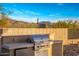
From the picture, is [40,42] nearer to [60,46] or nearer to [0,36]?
[60,46]

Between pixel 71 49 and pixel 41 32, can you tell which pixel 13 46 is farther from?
pixel 71 49

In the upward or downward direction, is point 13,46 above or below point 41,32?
below

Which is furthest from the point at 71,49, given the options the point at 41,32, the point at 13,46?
the point at 13,46

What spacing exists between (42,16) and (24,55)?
1.22ft

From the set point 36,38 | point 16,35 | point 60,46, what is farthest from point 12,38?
point 60,46

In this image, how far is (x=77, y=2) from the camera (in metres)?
2.69

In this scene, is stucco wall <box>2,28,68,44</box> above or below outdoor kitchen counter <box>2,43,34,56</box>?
above

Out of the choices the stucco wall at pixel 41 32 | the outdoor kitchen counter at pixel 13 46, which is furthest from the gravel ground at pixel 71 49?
the outdoor kitchen counter at pixel 13 46

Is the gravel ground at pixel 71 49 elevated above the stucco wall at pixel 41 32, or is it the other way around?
the stucco wall at pixel 41 32

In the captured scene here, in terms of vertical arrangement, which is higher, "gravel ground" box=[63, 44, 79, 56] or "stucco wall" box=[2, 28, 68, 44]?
"stucco wall" box=[2, 28, 68, 44]

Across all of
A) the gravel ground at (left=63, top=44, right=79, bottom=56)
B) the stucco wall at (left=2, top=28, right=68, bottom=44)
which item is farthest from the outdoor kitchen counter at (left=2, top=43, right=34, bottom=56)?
the gravel ground at (left=63, top=44, right=79, bottom=56)

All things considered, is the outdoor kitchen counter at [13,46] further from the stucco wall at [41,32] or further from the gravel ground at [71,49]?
the gravel ground at [71,49]

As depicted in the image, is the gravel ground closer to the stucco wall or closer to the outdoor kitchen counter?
the stucco wall

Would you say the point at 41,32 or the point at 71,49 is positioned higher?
the point at 41,32
